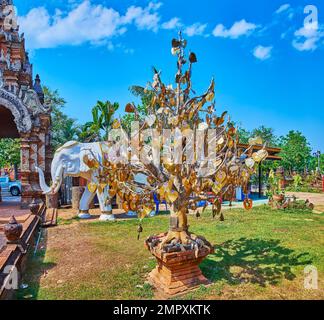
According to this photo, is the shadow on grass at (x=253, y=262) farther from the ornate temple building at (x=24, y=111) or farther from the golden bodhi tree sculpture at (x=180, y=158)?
the ornate temple building at (x=24, y=111)

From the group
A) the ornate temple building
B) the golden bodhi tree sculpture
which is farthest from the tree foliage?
the golden bodhi tree sculpture

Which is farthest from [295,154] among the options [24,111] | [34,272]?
[34,272]

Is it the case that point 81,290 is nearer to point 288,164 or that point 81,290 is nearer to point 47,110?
point 47,110

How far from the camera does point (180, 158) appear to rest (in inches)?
141

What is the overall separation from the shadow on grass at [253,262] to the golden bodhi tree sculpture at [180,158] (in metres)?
0.77

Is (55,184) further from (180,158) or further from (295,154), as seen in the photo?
(295,154)

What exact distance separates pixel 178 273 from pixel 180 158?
164 cm

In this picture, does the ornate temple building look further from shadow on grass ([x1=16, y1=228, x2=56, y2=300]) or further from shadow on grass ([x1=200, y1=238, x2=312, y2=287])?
shadow on grass ([x1=200, y1=238, x2=312, y2=287])

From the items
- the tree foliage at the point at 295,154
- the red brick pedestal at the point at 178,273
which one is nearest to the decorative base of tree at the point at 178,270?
the red brick pedestal at the point at 178,273

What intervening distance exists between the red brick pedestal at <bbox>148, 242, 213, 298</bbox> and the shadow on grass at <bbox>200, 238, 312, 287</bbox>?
39 centimetres

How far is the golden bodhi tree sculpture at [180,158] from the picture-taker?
3.78 metres

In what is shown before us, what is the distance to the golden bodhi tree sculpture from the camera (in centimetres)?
378
